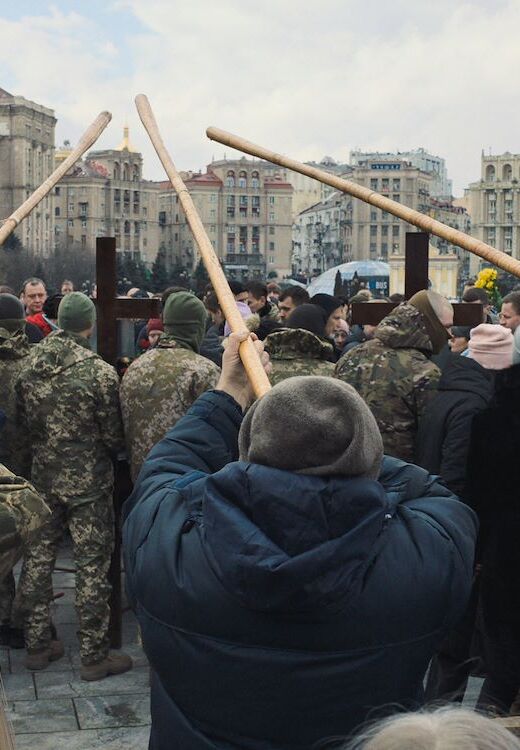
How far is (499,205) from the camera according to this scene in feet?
560

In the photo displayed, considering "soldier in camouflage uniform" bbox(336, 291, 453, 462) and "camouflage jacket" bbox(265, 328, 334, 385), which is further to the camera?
"camouflage jacket" bbox(265, 328, 334, 385)

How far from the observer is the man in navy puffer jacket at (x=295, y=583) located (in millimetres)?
2400

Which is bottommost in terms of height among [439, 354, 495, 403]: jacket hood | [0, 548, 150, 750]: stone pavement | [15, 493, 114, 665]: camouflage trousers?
[0, 548, 150, 750]: stone pavement

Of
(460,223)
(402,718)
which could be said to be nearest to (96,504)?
(402,718)

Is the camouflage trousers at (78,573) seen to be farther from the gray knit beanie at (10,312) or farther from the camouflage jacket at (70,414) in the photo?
the gray knit beanie at (10,312)

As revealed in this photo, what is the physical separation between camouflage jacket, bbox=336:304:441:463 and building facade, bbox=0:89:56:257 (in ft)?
414

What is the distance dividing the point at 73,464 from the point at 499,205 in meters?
170

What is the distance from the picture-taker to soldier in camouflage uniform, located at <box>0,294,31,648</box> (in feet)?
21.4

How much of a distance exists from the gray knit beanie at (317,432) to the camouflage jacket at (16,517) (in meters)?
0.89

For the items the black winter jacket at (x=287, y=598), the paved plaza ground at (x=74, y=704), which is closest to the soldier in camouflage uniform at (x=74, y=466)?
the paved plaza ground at (x=74, y=704)

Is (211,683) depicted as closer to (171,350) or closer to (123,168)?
(171,350)

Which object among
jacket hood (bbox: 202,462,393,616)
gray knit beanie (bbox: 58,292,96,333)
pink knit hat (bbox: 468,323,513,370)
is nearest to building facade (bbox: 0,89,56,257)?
gray knit beanie (bbox: 58,292,96,333)

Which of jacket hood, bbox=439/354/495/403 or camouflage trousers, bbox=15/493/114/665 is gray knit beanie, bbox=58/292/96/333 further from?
jacket hood, bbox=439/354/495/403

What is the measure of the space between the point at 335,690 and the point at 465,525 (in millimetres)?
460
